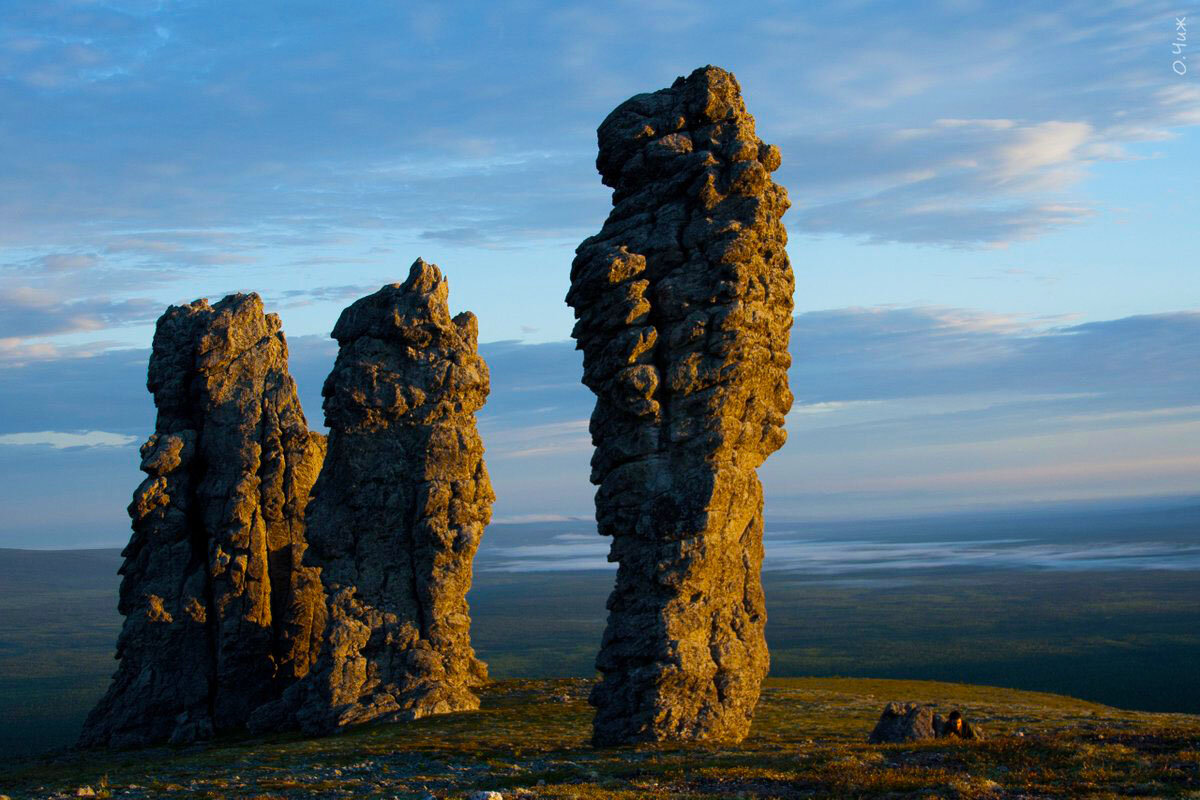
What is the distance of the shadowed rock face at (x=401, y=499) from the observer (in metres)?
57.9

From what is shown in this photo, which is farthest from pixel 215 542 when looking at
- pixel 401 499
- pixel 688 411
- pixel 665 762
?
pixel 665 762

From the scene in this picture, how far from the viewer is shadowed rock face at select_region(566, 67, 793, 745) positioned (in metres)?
40.7

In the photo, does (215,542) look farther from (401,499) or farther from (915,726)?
(915,726)

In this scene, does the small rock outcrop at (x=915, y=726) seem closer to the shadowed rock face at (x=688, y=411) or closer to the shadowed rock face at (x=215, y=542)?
the shadowed rock face at (x=688, y=411)

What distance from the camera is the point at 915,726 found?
125 ft

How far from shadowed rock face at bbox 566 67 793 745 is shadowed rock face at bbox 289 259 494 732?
1769 centimetres

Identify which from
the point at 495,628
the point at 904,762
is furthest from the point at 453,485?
the point at 495,628

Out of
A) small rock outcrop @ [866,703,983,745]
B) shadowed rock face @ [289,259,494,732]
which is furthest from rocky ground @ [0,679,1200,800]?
shadowed rock face @ [289,259,494,732]

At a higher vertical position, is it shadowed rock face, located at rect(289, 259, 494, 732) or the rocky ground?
shadowed rock face, located at rect(289, 259, 494, 732)

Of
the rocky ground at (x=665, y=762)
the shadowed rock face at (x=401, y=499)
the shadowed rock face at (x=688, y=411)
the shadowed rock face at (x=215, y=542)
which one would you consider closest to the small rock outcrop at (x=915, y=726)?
the rocky ground at (x=665, y=762)

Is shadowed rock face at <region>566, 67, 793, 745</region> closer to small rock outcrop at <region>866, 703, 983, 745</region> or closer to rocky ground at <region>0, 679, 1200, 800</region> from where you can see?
rocky ground at <region>0, 679, 1200, 800</region>

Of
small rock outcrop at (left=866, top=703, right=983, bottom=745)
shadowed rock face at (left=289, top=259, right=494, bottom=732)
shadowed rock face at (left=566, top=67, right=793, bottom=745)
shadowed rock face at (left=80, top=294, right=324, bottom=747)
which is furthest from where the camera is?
shadowed rock face at (left=80, top=294, right=324, bottom=747)

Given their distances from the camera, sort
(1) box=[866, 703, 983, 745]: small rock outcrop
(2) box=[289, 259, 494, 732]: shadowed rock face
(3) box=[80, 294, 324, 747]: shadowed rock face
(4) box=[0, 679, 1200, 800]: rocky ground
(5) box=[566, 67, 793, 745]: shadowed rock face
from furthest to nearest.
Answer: (3) box=[80, 294, 324, 747]: shadowed rock face
(2) box=[289, 259, 494, 732]: shadowed rock face
(5) box=[566, 67, 793, 745]: shadowed rock face
(1) box=[866, 703, 983, 745]: small rock outcrop
(4) box=[0, 679, 1200, 800]: rocky ground

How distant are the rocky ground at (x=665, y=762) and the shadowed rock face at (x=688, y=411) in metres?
3.15
